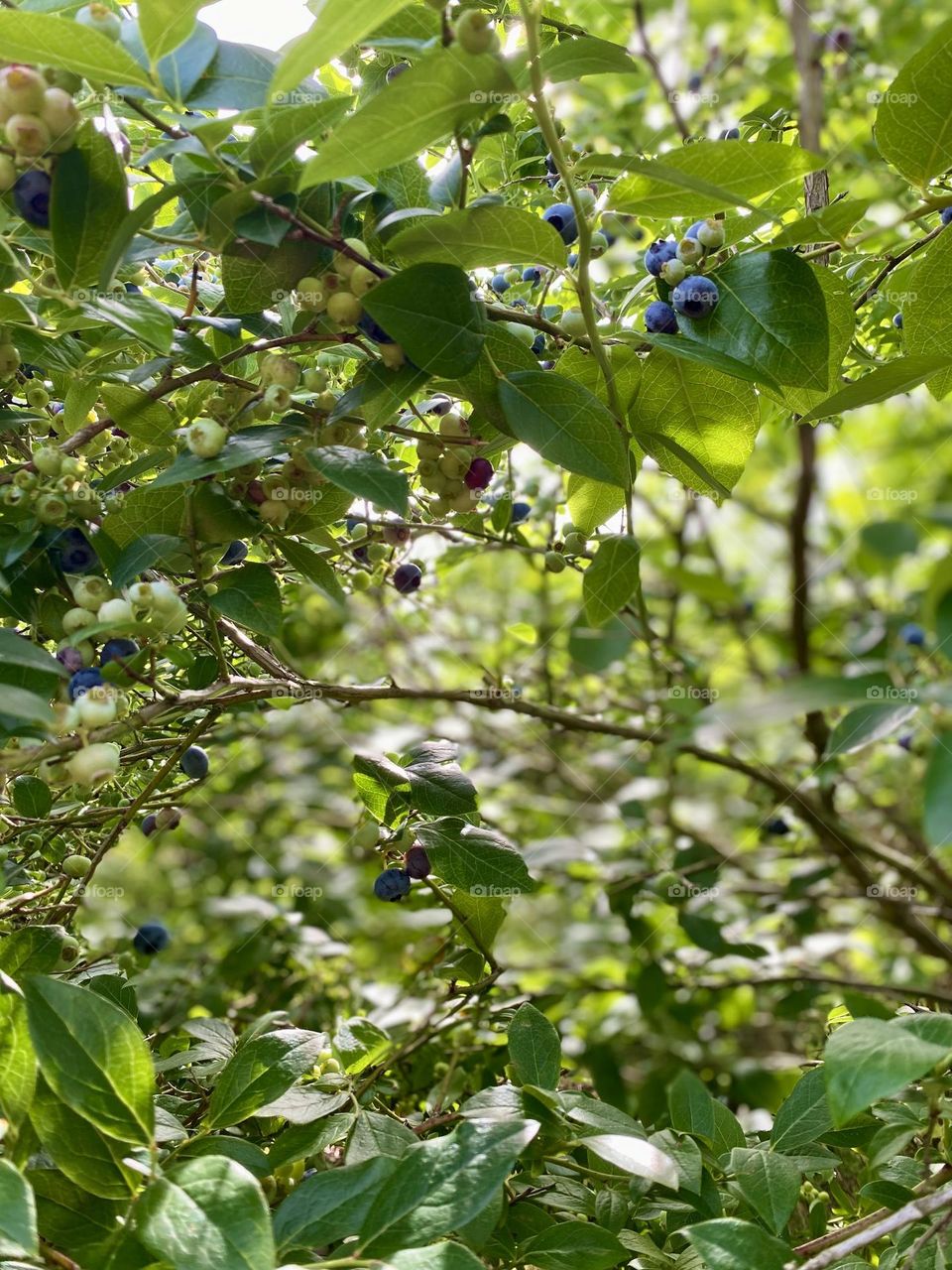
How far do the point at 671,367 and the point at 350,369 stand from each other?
35 centimetres

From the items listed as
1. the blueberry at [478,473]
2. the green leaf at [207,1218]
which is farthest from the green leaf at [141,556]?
the green leaf at [207,1218]

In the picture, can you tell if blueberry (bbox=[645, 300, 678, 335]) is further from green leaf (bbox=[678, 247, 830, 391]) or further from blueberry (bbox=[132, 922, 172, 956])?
blueberry (bbox=[132, 922, 172, 956])

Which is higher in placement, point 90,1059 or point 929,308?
point 929,308

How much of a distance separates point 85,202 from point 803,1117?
717 millimetres

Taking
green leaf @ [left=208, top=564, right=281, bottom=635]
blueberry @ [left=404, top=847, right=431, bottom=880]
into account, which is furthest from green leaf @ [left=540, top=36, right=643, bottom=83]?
blueberry @ [left=404, top=847, right=431, bottom=880]

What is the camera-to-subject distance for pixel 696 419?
0.75 metres

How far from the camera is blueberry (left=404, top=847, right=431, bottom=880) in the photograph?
84 centimetres

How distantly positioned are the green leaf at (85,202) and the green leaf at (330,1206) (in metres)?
0.52

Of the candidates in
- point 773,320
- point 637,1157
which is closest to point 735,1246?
point 637,1157

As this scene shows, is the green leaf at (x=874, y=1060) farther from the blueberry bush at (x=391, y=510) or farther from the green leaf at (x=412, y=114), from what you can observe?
the green leaf at (x=412, y=114)

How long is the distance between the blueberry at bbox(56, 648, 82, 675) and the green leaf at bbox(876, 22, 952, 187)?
0.62 meters

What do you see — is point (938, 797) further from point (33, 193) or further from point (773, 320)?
point (33, 193)

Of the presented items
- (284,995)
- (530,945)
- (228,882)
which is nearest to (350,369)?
(284,995)

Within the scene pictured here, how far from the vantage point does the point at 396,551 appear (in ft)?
3.66
